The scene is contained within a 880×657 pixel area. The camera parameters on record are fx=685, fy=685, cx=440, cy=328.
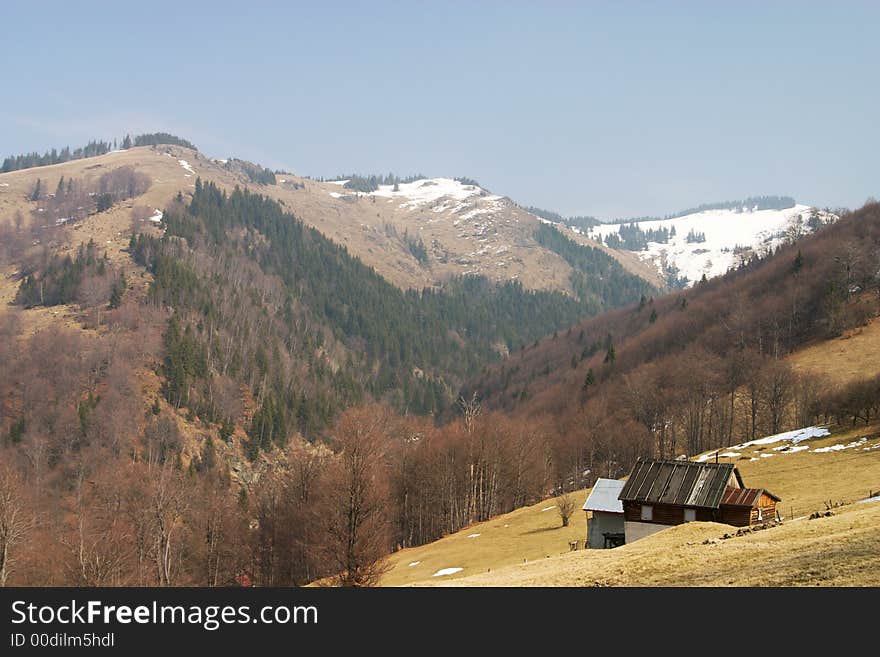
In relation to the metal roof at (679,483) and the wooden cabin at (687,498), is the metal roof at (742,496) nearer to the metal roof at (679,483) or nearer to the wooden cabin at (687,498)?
the wooden cabin at (687,498)

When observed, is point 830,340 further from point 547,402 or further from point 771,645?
point 771,645

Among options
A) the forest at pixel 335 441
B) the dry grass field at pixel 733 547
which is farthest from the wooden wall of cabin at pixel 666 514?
the forest at pixel 335 441

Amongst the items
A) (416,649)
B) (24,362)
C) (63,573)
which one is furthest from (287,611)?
(24,362)

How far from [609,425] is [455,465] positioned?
3071 cm

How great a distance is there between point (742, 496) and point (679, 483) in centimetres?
604

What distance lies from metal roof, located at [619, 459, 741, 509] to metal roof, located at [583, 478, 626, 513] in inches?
96.5

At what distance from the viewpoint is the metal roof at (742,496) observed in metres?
54.5

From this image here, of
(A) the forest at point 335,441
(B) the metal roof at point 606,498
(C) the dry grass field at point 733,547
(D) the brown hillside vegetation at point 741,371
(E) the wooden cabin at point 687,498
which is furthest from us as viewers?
(D) the brown hillside vegetation at point 741,371

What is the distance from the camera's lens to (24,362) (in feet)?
564

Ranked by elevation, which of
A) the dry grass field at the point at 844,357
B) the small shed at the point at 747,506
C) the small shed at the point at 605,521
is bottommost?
the small shed at the point at 605,521

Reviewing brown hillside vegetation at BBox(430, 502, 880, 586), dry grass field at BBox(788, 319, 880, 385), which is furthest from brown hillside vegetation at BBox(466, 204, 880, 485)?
brown hillside vegetation at BBox(430, 502, 880, 586)

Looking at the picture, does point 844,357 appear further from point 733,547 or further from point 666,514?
point 733,547

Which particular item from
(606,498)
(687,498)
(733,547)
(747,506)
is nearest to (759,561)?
(733,547)

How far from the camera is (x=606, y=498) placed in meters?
67.4
